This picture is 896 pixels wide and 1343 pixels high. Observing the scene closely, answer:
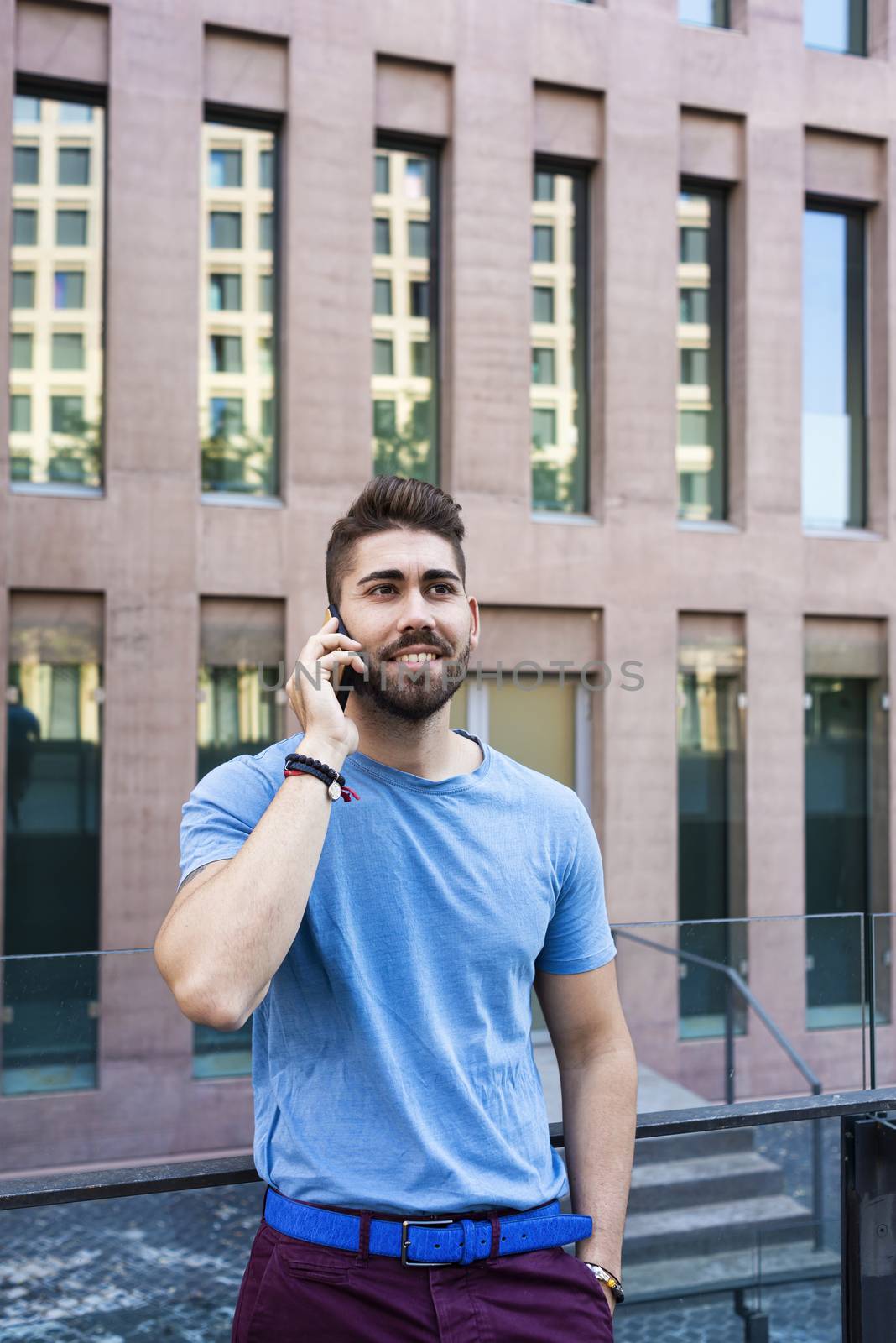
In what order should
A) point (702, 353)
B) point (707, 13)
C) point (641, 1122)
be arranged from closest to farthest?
point (641, 1122) → point (707, 13) → point (702, 353)

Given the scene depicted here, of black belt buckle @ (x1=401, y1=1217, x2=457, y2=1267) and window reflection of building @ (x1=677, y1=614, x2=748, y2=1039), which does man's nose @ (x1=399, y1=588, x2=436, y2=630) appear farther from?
window reflection of building @ (x1=677, y1=614, x2=748, y2=1039)

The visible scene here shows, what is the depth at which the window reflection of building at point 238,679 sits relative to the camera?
9102 mm

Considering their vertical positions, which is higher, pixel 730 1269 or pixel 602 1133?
pixel 602 1133

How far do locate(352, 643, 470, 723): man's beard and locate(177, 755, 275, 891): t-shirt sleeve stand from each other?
10.2 inches

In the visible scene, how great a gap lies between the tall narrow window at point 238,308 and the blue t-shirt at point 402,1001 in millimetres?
7470

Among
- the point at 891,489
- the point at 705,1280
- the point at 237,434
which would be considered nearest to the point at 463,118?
the point at 237,434

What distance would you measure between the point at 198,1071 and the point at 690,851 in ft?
22.6

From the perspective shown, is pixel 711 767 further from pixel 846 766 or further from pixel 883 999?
pixel 883 999

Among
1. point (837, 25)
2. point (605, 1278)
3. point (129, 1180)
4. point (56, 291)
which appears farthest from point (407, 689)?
point (837, 25)

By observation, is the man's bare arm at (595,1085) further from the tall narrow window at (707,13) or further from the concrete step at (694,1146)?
the tall narrow window at (707,13)

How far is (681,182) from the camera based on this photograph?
34.3 ft

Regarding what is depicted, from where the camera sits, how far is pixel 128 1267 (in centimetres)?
328

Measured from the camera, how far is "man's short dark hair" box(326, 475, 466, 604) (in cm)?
235

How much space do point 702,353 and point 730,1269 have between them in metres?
7.98
